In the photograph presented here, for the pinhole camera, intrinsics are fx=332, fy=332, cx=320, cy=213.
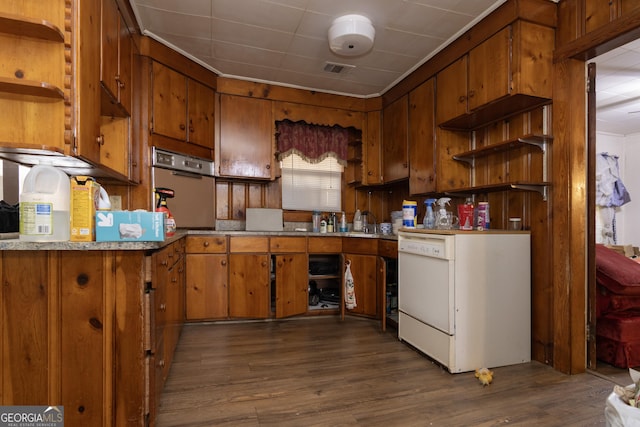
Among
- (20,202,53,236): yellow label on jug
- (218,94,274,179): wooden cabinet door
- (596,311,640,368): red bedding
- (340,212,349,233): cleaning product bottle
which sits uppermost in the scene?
(218,94,274,179): wooden cabinet door

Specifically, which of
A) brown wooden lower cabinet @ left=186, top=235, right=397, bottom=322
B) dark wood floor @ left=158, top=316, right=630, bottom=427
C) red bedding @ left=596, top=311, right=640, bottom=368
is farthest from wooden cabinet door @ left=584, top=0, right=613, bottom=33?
dark wood floor @ left=158, top=316, right=630, bottom=427

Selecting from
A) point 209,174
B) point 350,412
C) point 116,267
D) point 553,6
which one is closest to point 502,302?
point 350,412

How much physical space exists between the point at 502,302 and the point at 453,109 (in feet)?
4.89

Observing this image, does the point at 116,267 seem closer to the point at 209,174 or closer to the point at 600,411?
the point at 209,174

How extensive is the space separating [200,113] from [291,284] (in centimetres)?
182

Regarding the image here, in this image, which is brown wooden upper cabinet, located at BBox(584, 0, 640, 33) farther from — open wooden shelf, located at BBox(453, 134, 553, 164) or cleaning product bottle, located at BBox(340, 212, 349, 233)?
cleaning product bottle, located at BBox(340, 212, 349, 233)

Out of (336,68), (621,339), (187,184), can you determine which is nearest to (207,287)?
(187,184)

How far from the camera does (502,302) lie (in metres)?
2.17

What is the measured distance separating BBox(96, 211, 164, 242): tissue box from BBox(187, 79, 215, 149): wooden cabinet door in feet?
6.37

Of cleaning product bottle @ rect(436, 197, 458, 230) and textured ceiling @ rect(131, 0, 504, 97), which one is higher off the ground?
textured ceiling @ rect(131, 0, 504, 97)

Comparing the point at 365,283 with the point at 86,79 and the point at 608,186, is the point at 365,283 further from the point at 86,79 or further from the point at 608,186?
the point at 608,186

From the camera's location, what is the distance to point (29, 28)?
1.43m

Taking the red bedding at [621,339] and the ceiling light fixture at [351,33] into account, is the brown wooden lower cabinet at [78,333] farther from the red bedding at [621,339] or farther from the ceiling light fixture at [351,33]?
the red bedding at [621,339]

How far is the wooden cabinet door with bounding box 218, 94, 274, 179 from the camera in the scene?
3338 mm
